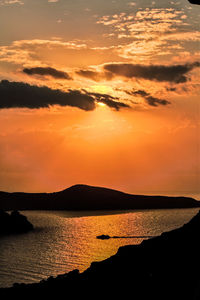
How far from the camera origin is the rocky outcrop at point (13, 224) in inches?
6004

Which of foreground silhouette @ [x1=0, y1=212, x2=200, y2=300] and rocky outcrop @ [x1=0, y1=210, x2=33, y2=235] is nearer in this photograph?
foreground silhouette @ [x1=0, y1=212, x2=200, y2=300]

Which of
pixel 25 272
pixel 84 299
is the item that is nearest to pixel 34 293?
pixel 84 299

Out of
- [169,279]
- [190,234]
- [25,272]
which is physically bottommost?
[25,272]

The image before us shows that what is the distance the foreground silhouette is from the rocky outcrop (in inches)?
4452

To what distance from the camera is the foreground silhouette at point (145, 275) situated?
32.6 m

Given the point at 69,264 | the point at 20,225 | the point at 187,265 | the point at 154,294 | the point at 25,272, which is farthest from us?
the point at 20,225

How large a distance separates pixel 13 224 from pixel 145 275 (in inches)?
4962

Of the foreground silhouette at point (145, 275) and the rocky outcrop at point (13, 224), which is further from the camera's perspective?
the rocky outcrop at point (13, 224)

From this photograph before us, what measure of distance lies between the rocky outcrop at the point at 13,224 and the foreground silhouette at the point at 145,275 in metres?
113

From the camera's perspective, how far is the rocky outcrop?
152500 mm

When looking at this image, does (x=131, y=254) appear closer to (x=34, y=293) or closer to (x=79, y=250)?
(x=34, y=293)

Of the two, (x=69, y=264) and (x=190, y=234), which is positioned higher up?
(x=190, y=234)

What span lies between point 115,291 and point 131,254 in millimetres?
7371

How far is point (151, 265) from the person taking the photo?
38.4 metres
